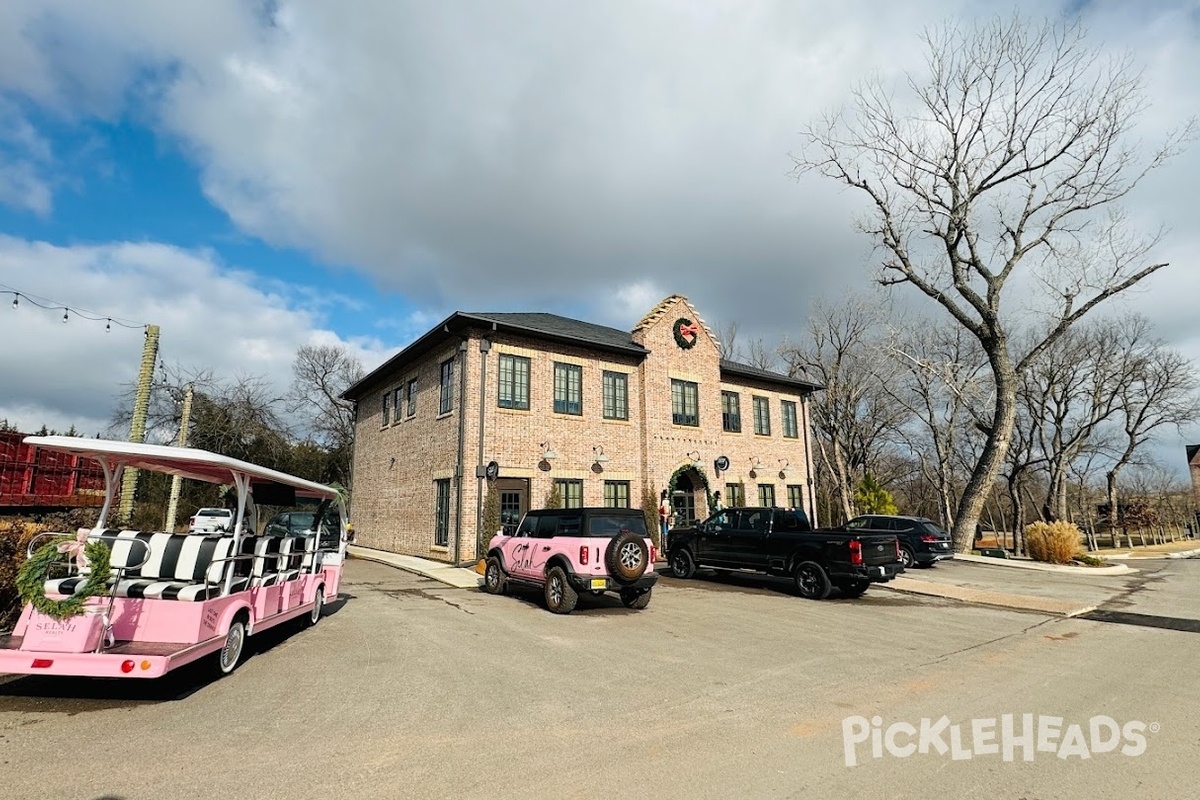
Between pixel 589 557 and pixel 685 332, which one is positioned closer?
pixel 589 557

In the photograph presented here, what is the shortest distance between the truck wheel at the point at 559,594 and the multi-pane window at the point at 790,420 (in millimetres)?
17456

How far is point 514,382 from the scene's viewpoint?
18.1m

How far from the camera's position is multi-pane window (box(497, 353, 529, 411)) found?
1786 centimetres

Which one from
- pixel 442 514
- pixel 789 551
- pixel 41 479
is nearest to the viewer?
pixel 789 551

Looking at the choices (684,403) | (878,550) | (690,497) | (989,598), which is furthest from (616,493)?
(989,598)

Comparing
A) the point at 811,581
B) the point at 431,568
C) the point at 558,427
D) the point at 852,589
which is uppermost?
the point at 558,427

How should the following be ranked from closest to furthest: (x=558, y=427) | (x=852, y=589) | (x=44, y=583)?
(x=44, y=583), (x=852, y=589), (x=558, y=427)

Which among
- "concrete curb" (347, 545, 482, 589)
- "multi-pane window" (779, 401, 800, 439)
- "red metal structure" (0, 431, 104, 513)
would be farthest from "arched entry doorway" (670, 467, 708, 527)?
"red metal structure" (0, 431, 104, 513)

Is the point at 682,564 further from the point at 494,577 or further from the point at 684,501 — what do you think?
the point at 684,501

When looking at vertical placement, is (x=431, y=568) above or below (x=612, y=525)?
below

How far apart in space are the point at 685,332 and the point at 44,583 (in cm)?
1915

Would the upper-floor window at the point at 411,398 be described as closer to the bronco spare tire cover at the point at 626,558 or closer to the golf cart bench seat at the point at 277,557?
the golf cart bench seat at the point at 277,557

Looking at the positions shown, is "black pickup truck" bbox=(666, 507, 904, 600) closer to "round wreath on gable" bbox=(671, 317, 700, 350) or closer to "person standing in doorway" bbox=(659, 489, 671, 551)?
"person standing in doorway" bbox=(659, 489, 671, 551)

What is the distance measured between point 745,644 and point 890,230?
64.8 ft
